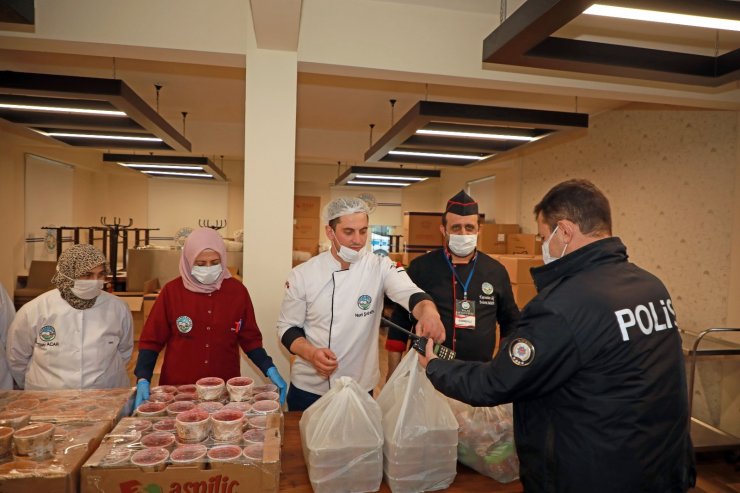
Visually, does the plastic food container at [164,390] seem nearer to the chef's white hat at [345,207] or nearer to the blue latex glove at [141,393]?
the blue latex glove at [141,393]

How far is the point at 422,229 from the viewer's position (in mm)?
7773

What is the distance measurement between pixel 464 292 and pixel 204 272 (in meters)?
1.27

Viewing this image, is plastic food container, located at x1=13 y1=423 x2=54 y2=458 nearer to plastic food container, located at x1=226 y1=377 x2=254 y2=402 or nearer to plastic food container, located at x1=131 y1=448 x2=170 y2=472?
plastic food container, located at x1=131 y1=448 x2=170 y2=472

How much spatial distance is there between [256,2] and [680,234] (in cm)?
411

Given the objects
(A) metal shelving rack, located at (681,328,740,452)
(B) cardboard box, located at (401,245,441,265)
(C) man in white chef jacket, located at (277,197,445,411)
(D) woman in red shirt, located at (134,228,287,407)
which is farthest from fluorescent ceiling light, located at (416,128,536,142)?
(B) cardboard box, located at (401,245,441,265)

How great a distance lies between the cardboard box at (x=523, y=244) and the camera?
6.01 meters

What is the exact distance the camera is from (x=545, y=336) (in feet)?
3.76

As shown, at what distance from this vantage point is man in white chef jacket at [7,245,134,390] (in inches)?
74.1

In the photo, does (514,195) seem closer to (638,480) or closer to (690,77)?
(690,77)

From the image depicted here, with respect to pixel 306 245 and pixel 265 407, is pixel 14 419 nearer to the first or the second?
pixel 265 407

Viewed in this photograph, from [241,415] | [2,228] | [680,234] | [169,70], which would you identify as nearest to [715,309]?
[680,234]

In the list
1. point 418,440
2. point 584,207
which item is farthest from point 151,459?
point 584,207

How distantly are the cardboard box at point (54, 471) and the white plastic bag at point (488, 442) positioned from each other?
1.06 m

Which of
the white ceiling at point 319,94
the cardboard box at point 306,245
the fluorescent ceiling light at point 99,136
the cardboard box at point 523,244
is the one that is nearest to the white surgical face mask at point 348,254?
the white ceiling at point 319,94
